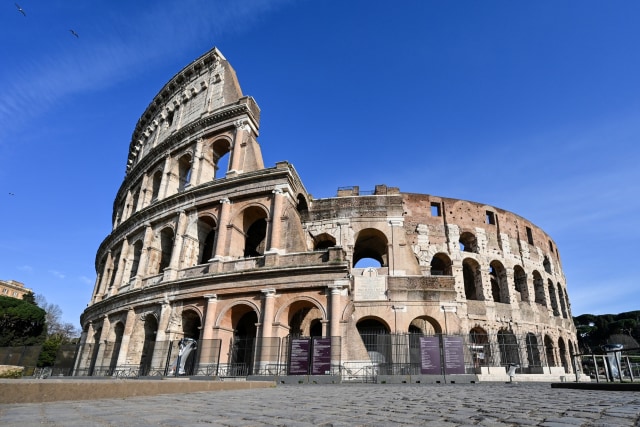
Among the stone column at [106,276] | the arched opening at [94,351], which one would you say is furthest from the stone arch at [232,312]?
the stone column at [106,276]

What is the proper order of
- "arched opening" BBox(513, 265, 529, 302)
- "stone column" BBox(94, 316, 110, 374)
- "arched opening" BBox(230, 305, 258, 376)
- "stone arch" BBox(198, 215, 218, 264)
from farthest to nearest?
1. "arched opening" BBox(513, 265, 529, 302)
2. "stone column" BBox(94, 316, 110, 374)
3. "stone arch" BBox(198, 215, 218, 264)
4. "arched opening" BBox(230, 305, 258, 376)

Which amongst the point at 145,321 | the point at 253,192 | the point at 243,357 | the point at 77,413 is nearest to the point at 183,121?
the point at 253,192

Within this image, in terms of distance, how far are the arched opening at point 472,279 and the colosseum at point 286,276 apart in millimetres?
142

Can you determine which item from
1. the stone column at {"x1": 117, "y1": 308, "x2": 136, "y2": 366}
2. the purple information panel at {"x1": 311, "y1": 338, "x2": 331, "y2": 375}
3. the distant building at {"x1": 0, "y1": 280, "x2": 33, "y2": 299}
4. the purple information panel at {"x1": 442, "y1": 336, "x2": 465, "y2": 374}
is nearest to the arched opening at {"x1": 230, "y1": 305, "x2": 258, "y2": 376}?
the purple information panel at {"x1": 311, "y1": 338, "x2": 331, "y2": 375}

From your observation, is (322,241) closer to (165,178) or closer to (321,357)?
(321,357)

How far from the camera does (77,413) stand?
281cm

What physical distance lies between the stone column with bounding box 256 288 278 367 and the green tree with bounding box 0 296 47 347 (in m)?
35.6

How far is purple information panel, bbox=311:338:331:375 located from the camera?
1266 centimetres

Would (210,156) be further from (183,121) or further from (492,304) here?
(492,304)

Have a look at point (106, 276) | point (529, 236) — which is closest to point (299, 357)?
point (106, 276)

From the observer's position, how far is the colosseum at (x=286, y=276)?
14336 mm

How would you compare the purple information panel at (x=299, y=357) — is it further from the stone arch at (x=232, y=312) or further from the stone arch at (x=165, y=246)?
the stone arch at (x=165, y=246)

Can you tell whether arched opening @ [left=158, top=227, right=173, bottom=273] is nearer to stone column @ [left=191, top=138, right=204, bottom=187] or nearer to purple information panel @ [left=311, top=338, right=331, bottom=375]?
stone column @ [left=191, top=138, right=204, bottom=187]

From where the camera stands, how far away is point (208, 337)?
15.5 metres
